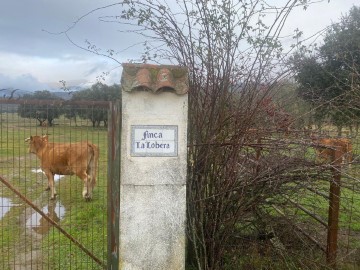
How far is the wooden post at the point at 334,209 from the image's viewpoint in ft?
14.6

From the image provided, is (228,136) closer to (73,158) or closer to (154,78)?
(154,78)

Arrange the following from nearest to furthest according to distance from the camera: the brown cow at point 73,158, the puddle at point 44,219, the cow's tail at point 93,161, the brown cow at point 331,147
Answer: the brown cow at point 331,147, the cow's tail at point 93,161, the brown cow at point 73,158, the puddle at point 44,219

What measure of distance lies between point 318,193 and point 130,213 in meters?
2.05

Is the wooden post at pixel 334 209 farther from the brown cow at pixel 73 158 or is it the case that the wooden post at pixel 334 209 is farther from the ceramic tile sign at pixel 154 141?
the brown cow at pixel 73 158

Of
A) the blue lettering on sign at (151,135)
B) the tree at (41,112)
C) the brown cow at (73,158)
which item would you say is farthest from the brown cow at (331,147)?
the brown cow at (73,158)

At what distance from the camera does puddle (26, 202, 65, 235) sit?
6.90m

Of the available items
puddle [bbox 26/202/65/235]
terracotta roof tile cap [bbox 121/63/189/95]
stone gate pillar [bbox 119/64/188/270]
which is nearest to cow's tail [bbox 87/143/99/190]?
puddle [bbox 26/202/65/235]

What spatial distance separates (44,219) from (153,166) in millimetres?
4518

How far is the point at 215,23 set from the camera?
4.24 meters

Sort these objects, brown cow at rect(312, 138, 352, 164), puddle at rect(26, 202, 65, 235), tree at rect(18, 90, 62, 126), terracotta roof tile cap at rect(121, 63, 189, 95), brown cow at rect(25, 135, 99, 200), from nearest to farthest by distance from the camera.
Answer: terracotta roof tile cap at rect(121, 63, 189, 95), tree at rect(18, 90, 62, 126), brown cow at rect(312, 138, 352, 164), brown cow at rect(25, 135, 99, 200), puddle at rect(26, 202, 65, 235)

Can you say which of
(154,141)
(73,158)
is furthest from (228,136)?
(73,158)

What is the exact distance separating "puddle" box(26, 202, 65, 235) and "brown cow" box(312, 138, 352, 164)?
12.8ft

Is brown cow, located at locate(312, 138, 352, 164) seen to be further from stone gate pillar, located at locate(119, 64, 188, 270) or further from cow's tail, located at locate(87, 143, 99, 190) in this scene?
cow's tail, located at locate(87, 143, 99, 190)

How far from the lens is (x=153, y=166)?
12.9ft
